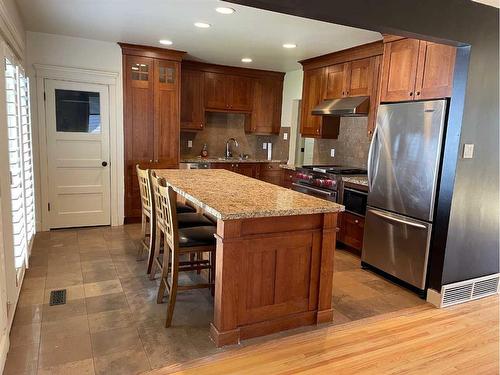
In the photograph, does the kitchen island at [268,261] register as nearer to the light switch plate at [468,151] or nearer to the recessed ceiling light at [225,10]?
the light switch plate at [468,151]

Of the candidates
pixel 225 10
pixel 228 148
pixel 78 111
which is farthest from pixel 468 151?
pixel 78 111

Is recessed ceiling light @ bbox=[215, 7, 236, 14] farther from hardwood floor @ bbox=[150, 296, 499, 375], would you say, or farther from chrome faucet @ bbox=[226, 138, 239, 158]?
chrome faucet @ bbox=[226, 138, 239, 158]

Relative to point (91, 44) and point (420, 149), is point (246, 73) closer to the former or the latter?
point (91, 44)

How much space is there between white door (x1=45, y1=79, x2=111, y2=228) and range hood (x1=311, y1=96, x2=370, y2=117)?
9.31 ft

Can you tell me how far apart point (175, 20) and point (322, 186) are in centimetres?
246

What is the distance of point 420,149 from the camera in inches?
119

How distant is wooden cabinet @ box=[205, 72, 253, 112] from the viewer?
5898 millimetres

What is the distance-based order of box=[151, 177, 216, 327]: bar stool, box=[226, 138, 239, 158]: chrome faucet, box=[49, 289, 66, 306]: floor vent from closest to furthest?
box=[151, 177, 216, 327]: bar stool
box=[49, 289, 66, 306]: floor vent
box=[226, 138, 239, 158]: chrome faucet

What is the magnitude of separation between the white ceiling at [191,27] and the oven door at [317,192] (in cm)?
174

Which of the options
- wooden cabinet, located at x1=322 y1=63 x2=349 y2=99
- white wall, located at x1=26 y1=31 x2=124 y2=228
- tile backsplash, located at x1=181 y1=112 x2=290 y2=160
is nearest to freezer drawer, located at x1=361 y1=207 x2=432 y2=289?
wooden cabinet, located at x1=322 y1=63 x2=349 y2=99

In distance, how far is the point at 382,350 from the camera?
7.73ft

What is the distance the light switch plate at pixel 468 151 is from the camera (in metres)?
2.84

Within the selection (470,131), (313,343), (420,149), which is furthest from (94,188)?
(470,131)

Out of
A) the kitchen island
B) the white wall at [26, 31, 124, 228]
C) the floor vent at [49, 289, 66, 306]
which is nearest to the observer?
the kitchen island
